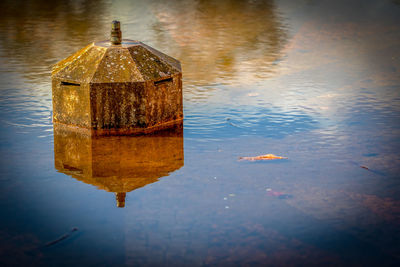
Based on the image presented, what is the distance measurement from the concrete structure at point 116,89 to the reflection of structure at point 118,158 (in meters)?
0.18

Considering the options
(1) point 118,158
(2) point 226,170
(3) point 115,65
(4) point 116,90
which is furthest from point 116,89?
(2) point 226,170

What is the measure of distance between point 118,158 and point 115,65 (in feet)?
3.90

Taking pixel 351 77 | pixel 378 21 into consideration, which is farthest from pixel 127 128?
pixel 378 21

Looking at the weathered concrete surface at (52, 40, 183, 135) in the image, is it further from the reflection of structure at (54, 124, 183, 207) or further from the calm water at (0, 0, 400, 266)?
the calm water at (0, 0, 400, 266)

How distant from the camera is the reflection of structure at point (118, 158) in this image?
529 centimetres

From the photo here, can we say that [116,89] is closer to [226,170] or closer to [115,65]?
[115,65]

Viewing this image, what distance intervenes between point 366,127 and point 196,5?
11845mm

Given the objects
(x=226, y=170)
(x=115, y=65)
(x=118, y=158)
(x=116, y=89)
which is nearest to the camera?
(x=226, y=170)

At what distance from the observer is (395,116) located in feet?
23.1

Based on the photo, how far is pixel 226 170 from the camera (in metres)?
5.48

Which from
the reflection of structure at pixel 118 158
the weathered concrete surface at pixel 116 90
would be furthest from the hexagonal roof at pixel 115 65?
the reflection of structure at pixel 118 158

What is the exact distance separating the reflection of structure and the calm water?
0.02 m

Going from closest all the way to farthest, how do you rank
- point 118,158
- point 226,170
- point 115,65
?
point 226,170
point 118,158
point 115,65

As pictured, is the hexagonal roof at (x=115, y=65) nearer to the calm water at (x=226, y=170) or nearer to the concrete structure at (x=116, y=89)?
the concrete structure at (x=116, y=89)
